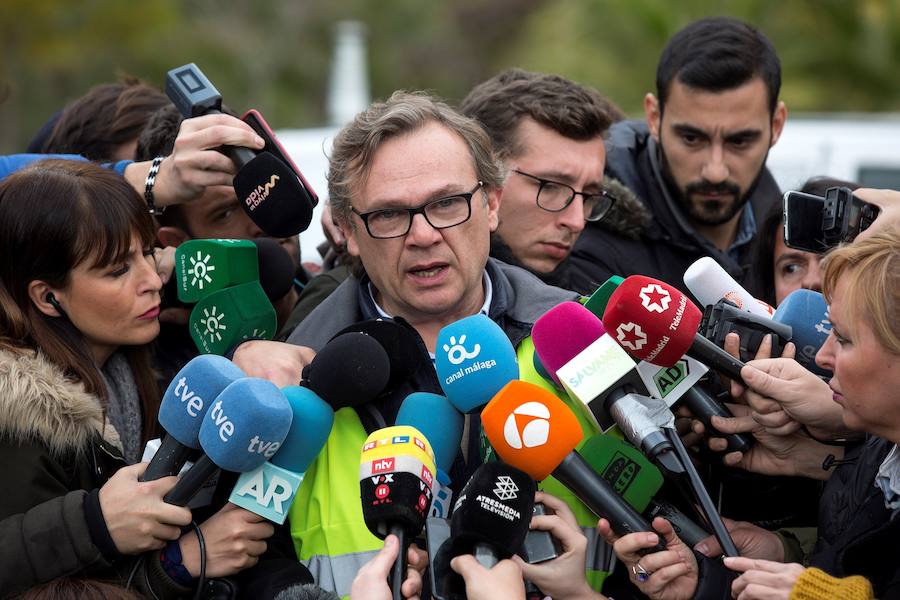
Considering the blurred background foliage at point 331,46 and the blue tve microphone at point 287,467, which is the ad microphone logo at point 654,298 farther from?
the blurred background foliage at point 331,46

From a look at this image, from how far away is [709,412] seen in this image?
2.88 meters

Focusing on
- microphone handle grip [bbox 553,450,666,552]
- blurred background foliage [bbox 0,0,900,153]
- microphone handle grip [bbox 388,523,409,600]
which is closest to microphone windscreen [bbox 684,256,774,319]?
microphone handle grip [bbox 553,450,666,552]

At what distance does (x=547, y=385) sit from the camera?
3.00m

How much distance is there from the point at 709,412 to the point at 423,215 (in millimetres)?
931

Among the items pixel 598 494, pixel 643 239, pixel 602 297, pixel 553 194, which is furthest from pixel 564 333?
pixel 643 239

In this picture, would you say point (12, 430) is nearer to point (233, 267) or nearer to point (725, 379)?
point (233, 267)

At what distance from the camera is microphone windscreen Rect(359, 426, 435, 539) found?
2.41 m

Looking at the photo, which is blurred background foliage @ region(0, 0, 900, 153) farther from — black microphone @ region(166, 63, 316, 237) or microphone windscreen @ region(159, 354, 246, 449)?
microphone windscreen @ region(159, 354, 246, 449)

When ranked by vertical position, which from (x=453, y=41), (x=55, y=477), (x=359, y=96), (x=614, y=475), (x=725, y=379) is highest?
(x=725, y=379)

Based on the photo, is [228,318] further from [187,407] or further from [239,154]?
[187,407]

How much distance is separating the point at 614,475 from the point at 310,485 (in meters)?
0.77

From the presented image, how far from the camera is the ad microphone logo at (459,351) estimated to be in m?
2.71

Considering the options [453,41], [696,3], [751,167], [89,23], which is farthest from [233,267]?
[453,41]

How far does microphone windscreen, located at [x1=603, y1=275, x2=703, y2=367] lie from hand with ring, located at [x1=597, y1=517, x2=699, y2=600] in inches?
15.8
